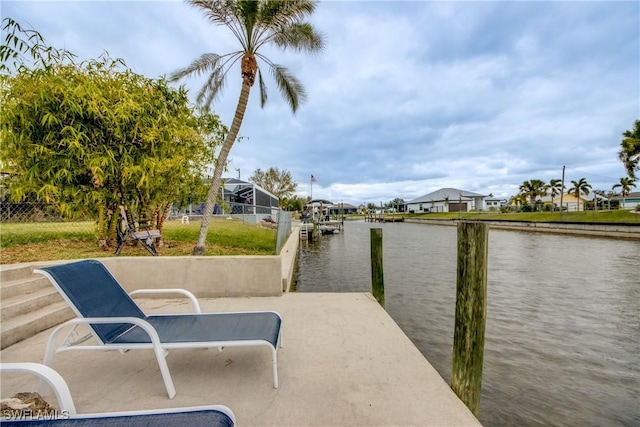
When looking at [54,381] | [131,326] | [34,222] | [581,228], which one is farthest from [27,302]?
[581,228]

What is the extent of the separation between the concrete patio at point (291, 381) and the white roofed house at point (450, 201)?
7240 cm

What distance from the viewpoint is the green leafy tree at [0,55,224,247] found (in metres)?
5.44

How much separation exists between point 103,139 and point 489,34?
12259 millimetres

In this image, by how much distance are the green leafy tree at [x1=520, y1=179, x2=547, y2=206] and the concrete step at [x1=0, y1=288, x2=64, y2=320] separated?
6632 centimetres

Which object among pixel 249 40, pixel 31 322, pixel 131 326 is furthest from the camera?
pixel 249 40

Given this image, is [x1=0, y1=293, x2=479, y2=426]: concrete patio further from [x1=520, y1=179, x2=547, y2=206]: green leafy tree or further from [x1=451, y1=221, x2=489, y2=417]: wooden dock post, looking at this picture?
[x1=520, y1=179, x2=547, y2=206]: green leafy tree

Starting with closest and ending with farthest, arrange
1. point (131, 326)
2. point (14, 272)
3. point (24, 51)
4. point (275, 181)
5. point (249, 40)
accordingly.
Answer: point (131, 326) → point (14, 272) → point (24, 51) → point (249, 40) → point (275, 181)

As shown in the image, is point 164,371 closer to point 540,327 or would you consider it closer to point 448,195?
point 540,327

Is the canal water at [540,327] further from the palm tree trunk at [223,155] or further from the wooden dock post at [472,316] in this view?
the palm tree trunk at [223,155]

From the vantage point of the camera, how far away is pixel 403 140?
36.6 m

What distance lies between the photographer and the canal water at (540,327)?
3.59m

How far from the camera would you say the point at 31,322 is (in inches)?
139

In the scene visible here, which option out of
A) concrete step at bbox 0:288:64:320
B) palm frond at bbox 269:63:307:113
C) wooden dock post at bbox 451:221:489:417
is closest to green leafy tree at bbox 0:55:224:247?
concrete step at bbox 0:288:64:320

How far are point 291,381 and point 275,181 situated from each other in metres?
48.0
